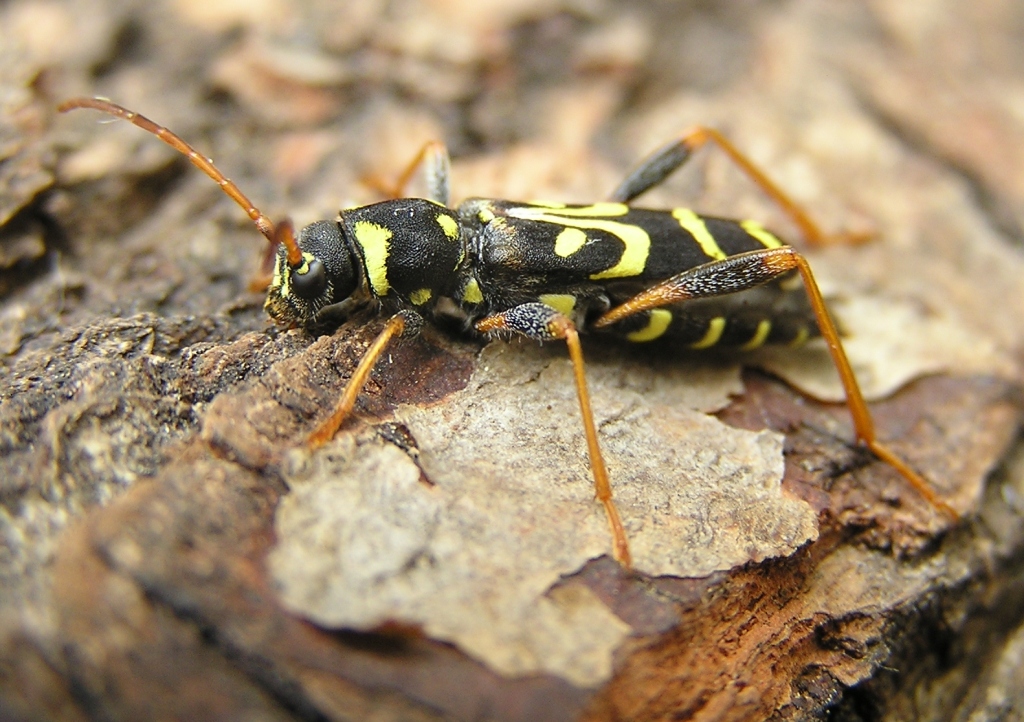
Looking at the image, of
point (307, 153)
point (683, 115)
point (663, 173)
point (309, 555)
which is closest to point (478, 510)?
point (309, 555)

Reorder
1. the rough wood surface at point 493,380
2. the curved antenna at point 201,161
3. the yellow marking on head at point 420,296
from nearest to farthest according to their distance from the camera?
the rough wood surface at point 493,380 < the curved antenna at point 201,161 < the yellow marking on head at point 420,296

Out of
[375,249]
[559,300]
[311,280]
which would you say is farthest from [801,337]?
[311,280]

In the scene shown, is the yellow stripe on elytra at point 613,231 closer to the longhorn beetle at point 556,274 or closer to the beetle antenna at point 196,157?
the longhorn beetle at point 556,274

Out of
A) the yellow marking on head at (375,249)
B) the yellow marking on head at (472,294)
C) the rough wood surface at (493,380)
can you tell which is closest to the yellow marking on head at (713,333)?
the rough wood surface at (493,380)

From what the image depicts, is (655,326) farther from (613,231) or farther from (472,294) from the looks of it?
(472,294)

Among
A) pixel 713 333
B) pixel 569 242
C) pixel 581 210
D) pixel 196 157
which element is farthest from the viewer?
pixel 581 210

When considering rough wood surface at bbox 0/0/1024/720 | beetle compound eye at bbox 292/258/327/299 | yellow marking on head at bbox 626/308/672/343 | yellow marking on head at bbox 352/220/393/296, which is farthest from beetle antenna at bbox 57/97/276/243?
yellow marking on head at bbox 626/308/672/343
